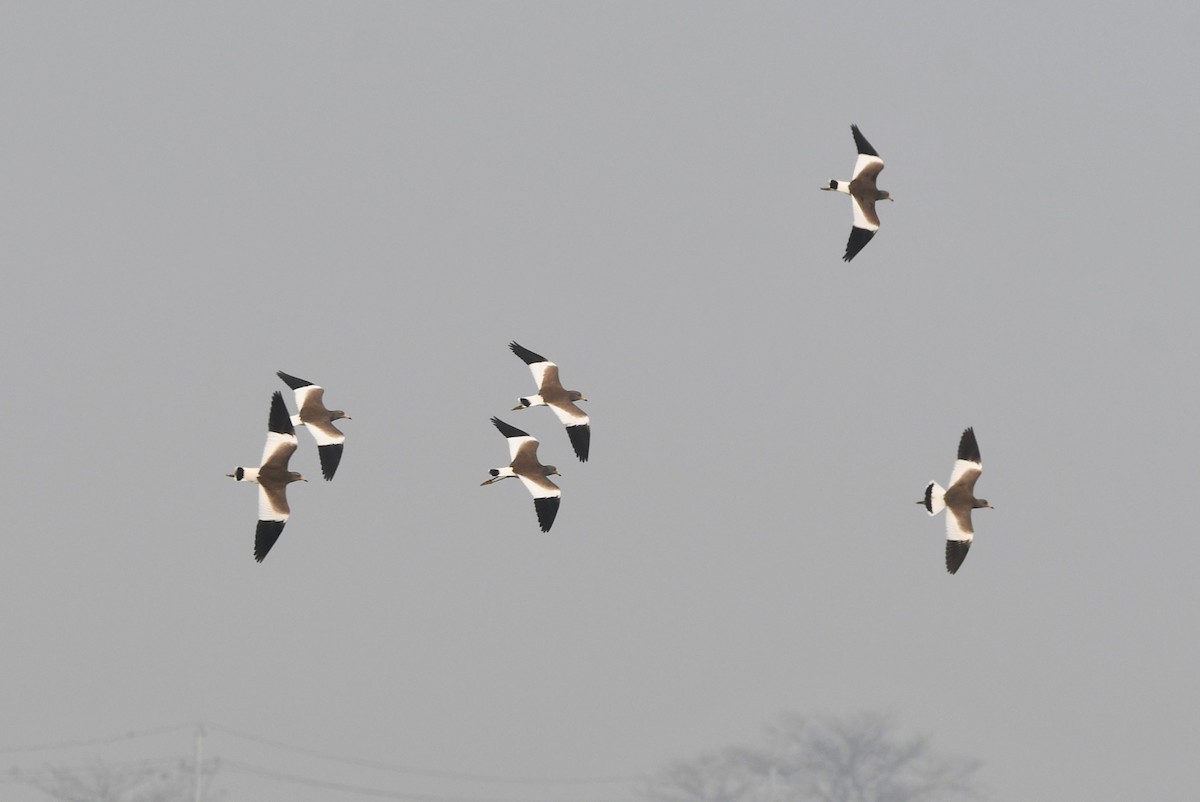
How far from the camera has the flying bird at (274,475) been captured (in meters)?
42.9

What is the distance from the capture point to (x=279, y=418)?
145 ft

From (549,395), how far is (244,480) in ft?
30.1

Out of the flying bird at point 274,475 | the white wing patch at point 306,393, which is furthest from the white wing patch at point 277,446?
the white wing patch at point 306,393

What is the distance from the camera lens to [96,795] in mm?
159375

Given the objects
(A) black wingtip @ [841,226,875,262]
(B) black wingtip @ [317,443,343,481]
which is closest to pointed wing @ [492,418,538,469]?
(B) black wingtip @ [317,443,343,481]

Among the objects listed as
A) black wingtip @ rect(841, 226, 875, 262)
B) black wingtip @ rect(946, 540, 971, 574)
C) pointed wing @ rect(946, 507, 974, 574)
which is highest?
black wingtip @ rect(841, 226, 875, 262)

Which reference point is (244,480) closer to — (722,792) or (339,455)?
(339,455)

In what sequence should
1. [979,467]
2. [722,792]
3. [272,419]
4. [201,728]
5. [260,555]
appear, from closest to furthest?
[260,555] → [272,419] → [979,467] → [201,728] → [722,792]

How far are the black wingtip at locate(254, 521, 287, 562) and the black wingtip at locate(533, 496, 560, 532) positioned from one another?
5691 mm

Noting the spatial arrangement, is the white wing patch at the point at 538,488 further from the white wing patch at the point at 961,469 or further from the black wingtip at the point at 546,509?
the white wing patch at the point at 961,469

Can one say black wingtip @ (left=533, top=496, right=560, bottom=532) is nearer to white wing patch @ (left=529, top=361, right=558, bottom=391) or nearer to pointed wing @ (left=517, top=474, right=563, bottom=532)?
pointed wing @ (left=517, top=474, right=563, bottom=532)

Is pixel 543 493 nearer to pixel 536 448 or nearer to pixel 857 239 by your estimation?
pixel 536 448

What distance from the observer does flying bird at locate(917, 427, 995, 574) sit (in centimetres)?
4591

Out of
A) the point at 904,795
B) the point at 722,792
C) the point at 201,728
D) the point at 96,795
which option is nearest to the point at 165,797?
the point at 96,795
